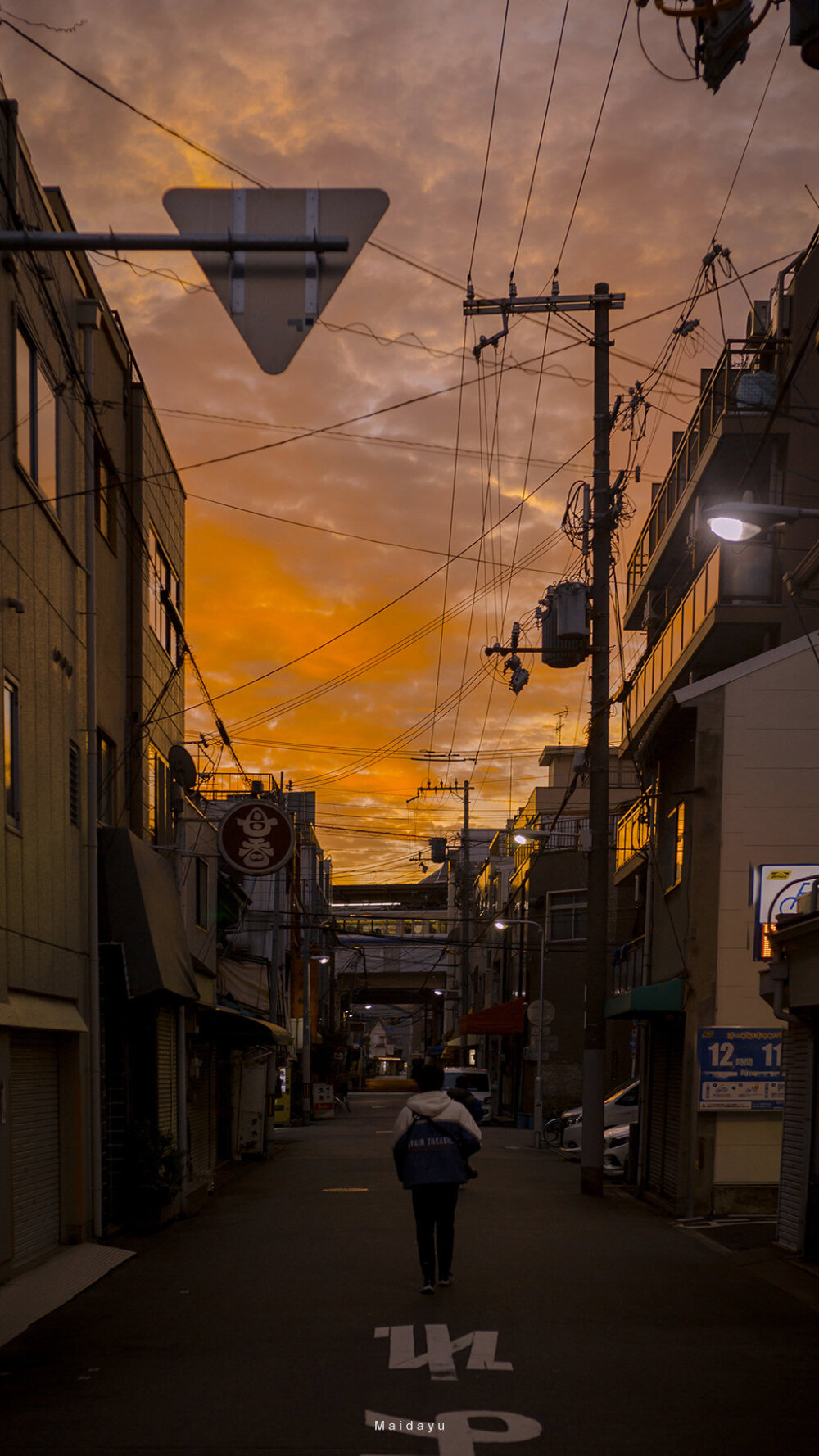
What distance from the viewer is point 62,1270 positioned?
12969mm

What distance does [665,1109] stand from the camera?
2270 cm

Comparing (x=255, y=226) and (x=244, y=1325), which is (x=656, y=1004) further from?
(x=255, y=226)

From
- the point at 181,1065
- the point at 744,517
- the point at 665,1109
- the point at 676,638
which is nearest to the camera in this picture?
the point at 744,517

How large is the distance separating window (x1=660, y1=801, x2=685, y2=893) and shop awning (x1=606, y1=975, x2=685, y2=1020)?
5.30 feet

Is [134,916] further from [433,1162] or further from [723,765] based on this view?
[723,765]

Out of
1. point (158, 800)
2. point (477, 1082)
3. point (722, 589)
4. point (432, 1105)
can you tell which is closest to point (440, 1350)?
point (432, 1105)

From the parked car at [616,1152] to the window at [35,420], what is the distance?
719 inches

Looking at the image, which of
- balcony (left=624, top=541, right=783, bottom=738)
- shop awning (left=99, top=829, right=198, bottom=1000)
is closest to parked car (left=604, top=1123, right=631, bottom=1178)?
balcony (left=624, top=541, right=783, bottom=738)

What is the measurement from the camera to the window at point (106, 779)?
17.6 metres

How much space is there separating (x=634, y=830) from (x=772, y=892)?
1099cm

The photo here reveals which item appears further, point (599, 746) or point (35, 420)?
point (599, 746)

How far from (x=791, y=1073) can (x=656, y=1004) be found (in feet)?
17.2

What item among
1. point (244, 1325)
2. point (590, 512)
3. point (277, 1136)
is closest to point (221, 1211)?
point (244, 1325)

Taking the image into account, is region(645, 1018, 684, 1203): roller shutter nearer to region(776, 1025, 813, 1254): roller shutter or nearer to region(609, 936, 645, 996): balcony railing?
region(609, 936, 645, 996): balcony railing
